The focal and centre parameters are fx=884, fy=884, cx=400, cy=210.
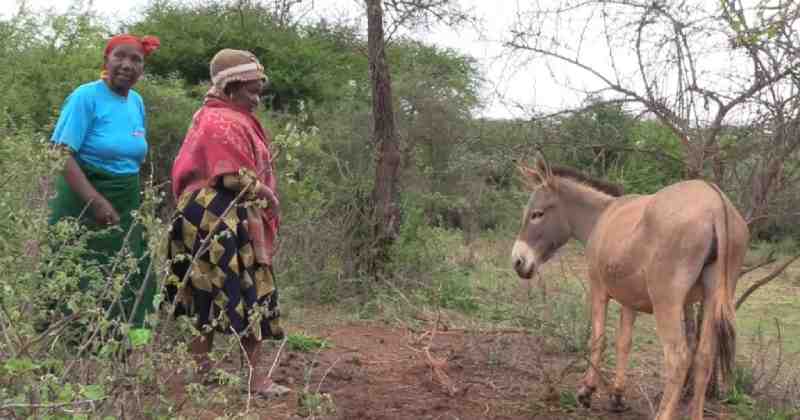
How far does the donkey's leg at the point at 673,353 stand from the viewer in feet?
14.3

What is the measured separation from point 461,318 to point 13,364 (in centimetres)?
598

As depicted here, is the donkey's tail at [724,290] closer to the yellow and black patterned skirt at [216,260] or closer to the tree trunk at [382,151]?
the yellow and black patterned skirt at [216,260]

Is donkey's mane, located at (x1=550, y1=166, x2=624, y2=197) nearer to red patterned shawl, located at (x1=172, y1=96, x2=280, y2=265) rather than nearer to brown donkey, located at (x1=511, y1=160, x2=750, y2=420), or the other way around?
brown donkey, located at (x1=511, y1=160, x2=750, y2=420)

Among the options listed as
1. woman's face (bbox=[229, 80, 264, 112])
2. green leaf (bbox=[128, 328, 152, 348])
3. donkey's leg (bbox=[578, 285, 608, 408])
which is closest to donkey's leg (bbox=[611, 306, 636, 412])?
donkey's leg (bbox=[578, 285, 608, 408])

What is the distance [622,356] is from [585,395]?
33 centimetres

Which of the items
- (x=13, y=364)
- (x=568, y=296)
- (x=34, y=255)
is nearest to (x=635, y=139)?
(x=568, y=296)

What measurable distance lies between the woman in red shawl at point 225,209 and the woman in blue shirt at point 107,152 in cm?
39

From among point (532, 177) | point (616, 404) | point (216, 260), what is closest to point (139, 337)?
point (216, 260)

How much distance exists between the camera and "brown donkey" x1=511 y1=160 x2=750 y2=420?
4340mm

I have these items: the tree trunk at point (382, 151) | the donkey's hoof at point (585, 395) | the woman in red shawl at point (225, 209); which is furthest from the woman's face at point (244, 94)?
the tree trunk at point (382, 151)

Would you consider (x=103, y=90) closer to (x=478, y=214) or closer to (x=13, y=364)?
(x=13, y=364)

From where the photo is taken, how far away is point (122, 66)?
479cm

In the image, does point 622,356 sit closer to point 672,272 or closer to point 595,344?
point 595,344

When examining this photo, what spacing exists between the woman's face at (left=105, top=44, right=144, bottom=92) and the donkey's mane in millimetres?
2721
